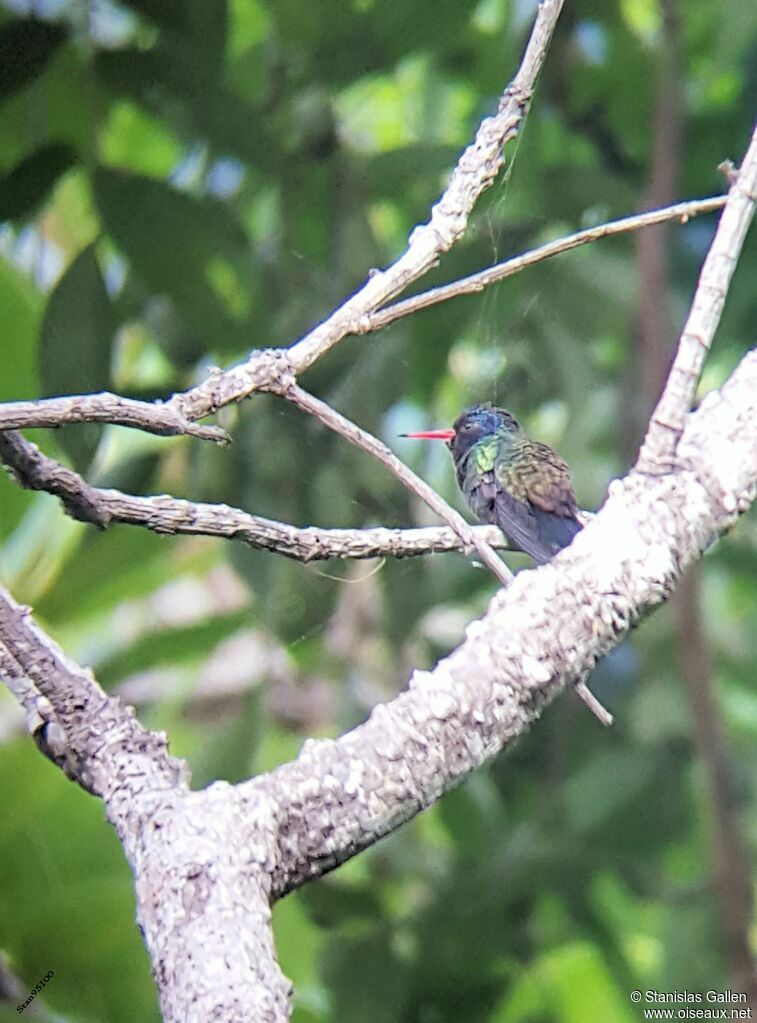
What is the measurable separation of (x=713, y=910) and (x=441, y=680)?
69cm

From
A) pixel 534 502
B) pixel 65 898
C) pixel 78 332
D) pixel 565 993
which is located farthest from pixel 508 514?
pixel 565 993

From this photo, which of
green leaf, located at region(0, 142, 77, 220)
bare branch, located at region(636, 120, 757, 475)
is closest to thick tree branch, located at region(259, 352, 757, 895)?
bare branch, located at region(636, 120, 757, 475)

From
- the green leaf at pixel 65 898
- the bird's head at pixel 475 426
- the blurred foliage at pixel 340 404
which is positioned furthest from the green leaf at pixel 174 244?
the green leaf at pixel 65 898

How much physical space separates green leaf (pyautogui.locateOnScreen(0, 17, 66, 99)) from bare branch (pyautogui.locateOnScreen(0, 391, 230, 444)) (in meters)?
0.35

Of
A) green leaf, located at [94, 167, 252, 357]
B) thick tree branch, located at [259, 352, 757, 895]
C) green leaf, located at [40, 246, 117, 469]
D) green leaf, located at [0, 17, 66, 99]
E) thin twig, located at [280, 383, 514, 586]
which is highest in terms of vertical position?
green leaf, located at [0, 17, 66, 99]

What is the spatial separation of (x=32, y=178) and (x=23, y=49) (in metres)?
0.07

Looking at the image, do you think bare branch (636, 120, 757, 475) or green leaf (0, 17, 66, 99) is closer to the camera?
bare branch (636, 120, 757, 475)

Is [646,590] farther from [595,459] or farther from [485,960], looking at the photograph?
[485,960]

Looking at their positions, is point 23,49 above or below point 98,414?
above

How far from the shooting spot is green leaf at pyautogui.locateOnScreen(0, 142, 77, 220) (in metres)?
0.66

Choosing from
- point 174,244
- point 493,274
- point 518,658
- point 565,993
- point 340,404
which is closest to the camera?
point 518,658

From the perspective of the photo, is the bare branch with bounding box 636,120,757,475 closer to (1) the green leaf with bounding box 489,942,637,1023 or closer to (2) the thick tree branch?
(2) the thick tree branch

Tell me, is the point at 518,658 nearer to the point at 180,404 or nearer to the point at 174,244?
the point at 180,404

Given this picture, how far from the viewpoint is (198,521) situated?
1.42 ft
